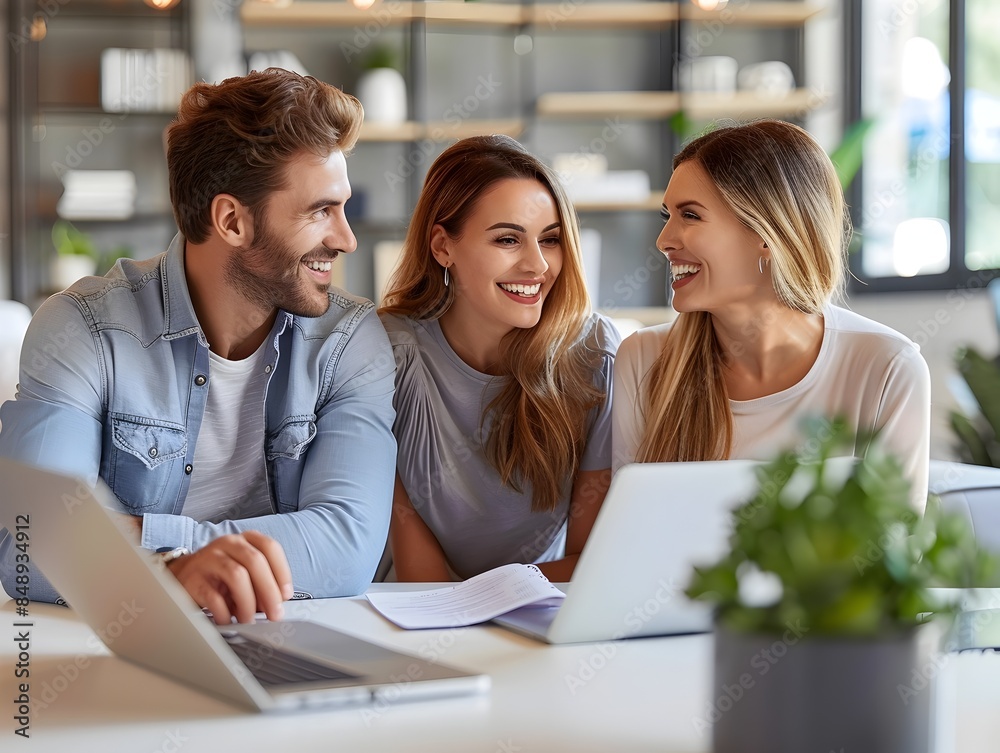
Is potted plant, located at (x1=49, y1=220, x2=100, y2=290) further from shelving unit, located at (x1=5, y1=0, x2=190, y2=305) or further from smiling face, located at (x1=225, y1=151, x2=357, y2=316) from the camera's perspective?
smiling face, located at (x1=225, y1=151, x2=357, y2=316)

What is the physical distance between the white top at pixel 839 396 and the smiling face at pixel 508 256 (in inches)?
7.5

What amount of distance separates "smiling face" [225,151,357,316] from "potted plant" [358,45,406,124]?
9.43 ft

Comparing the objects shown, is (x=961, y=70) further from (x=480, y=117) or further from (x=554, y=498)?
(x=554, y=498)

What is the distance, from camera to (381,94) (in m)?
4.52

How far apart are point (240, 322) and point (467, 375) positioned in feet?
1.39

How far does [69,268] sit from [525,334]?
3.01 m

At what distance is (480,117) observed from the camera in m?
4.80

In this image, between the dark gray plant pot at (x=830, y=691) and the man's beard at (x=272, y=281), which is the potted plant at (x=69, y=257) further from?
the dark gray plant pot at (x=830, y=691)

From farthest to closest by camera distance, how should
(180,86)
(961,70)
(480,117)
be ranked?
(480,117) < (180,86) < (961,70)

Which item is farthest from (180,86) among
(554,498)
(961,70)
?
(554,498)

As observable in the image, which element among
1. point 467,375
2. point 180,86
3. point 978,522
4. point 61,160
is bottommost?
point 978,522

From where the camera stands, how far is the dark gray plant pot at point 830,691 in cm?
58
